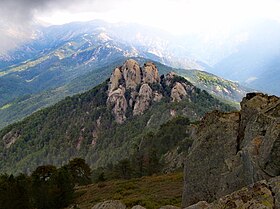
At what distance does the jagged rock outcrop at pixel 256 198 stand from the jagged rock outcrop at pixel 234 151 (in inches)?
146

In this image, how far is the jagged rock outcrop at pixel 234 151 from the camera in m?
24.3

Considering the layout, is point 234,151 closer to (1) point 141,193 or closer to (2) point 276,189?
(2) point 276,189

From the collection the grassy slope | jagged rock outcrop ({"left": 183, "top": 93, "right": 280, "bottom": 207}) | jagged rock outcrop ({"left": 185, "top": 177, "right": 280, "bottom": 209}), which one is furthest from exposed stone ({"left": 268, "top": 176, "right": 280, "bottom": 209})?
the grassy slope

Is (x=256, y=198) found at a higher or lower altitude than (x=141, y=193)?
higher

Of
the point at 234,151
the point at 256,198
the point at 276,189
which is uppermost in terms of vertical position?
the point at 276,189

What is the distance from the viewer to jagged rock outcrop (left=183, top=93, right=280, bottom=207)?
24266 mm

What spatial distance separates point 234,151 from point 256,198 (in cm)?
1405

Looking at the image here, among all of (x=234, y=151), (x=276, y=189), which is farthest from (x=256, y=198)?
(x=234, y=151)

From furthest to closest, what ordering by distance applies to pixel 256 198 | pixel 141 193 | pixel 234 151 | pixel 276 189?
pixel 141 193
pixel 234 151
pixel 276 189
pixel 256 198

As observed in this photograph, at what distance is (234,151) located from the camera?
106ft

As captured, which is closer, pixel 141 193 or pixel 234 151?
pixel 234 151

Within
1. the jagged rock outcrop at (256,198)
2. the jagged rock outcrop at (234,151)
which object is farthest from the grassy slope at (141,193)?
the jagged rock outcrop at (256,198)

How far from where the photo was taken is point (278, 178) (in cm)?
1994

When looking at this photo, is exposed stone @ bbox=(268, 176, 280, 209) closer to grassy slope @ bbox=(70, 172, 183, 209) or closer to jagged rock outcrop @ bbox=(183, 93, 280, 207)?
jagged rock outcrop @ bbox=(183, 93, 280, 207)
